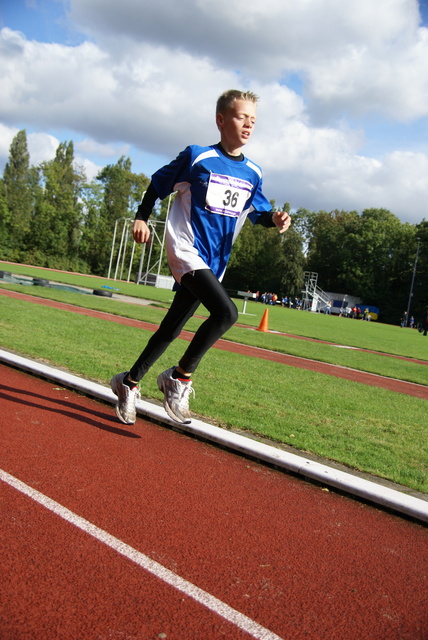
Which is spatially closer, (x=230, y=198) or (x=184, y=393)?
(x=230, y=198)

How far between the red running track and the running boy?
70 cm

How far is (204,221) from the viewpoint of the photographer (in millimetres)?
4219

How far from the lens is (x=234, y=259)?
95.6m

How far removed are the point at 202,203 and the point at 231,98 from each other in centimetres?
82

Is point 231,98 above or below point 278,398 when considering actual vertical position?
above

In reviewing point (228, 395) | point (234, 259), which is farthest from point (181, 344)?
point (234, 259)

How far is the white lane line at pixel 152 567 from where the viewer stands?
2129mm

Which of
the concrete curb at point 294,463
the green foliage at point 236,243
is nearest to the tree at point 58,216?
the green foliage at point 236,243

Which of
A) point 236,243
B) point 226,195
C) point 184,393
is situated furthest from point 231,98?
point 236,243

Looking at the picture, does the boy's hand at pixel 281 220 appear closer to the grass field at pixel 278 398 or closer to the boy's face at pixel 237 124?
the boy's face at pixel 237 124

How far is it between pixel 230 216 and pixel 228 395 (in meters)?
2.60

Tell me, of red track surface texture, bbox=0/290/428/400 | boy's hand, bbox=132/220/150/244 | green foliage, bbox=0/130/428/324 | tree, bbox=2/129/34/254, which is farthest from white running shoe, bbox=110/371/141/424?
tree, bbox=2/129/34/254

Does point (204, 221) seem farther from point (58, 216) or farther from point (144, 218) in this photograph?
point (58, 216)

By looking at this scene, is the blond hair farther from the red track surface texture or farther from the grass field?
the red track surface texture
